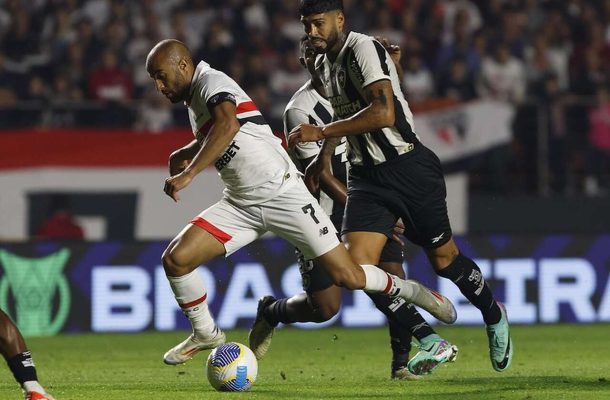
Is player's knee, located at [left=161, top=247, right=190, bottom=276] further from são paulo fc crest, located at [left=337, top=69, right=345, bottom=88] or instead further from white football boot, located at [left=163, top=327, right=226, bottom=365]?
são paulo fc crest, located at [left=337, top=69, right=345, bottom=88]

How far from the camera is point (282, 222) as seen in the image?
8.39 metres

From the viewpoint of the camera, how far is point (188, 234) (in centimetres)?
830

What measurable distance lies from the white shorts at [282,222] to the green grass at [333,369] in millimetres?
911

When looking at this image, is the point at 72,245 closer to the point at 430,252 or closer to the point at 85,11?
the point at 85,11

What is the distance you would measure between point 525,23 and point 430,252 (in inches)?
418

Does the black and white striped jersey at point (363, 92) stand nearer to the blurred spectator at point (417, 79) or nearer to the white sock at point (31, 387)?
the white sock at point (31, 387)

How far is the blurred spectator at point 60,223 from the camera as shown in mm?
15125

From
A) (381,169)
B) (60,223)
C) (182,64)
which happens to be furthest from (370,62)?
(60,223)

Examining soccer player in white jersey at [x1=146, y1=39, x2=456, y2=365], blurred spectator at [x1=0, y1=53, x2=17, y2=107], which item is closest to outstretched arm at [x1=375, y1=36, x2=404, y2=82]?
soccer player in white jersey at [x1=146, y1=39, x2=456, y2=365]

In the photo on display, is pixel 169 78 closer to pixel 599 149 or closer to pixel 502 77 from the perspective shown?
pixel 599 149

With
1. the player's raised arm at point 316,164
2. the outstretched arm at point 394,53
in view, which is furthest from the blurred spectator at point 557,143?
the outstretched arm at point 394,53

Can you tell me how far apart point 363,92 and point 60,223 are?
752cm

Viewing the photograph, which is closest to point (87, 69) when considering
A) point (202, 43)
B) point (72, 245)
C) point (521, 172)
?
point (202, 43)

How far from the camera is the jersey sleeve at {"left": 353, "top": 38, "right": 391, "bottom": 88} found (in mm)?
8289
